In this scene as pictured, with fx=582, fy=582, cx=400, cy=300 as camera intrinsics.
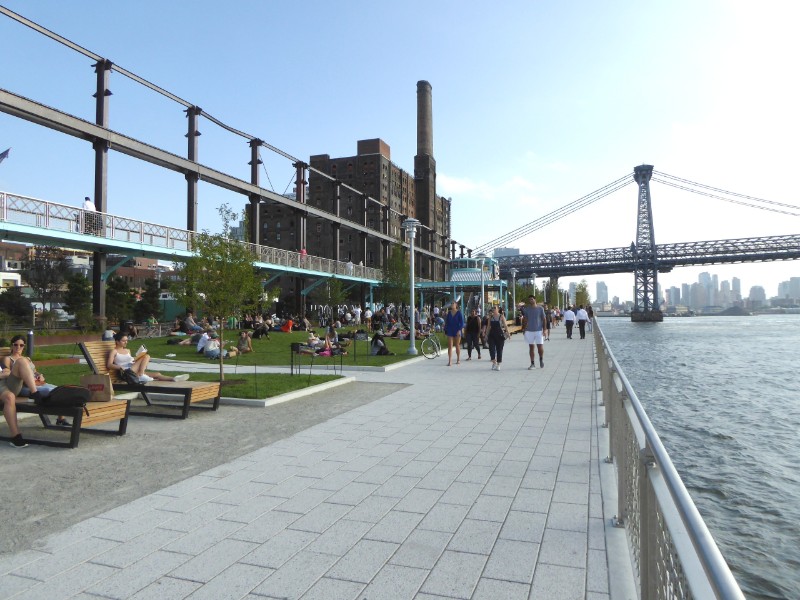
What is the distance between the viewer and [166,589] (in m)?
3.21

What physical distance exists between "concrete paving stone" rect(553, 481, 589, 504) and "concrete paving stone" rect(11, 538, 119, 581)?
331 centimetres

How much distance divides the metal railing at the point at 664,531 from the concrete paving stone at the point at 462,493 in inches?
49.9

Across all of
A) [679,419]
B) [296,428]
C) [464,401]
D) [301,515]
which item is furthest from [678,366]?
[301,515]

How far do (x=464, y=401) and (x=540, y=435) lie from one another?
8.84 feet

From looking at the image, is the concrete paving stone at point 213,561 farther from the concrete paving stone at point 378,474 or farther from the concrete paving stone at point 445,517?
the concrete paving stone at point 378,474

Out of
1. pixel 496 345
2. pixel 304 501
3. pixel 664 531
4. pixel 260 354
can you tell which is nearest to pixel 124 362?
pixel 304 501

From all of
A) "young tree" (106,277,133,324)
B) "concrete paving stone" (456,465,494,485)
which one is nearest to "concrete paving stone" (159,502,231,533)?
"concrete paving stone" (456,465,494,485)

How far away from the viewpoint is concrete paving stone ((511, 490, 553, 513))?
14.7 feet

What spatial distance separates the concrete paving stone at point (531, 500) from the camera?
14.7 feet

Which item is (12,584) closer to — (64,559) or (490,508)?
(64,559)

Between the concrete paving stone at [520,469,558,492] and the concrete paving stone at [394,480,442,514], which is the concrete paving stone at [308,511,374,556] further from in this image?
the concrete paving stone at [520,469,558,492]

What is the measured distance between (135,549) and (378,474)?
2.26m

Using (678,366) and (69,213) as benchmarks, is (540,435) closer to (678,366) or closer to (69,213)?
(678,366)

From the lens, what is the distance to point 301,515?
14.3 ft
